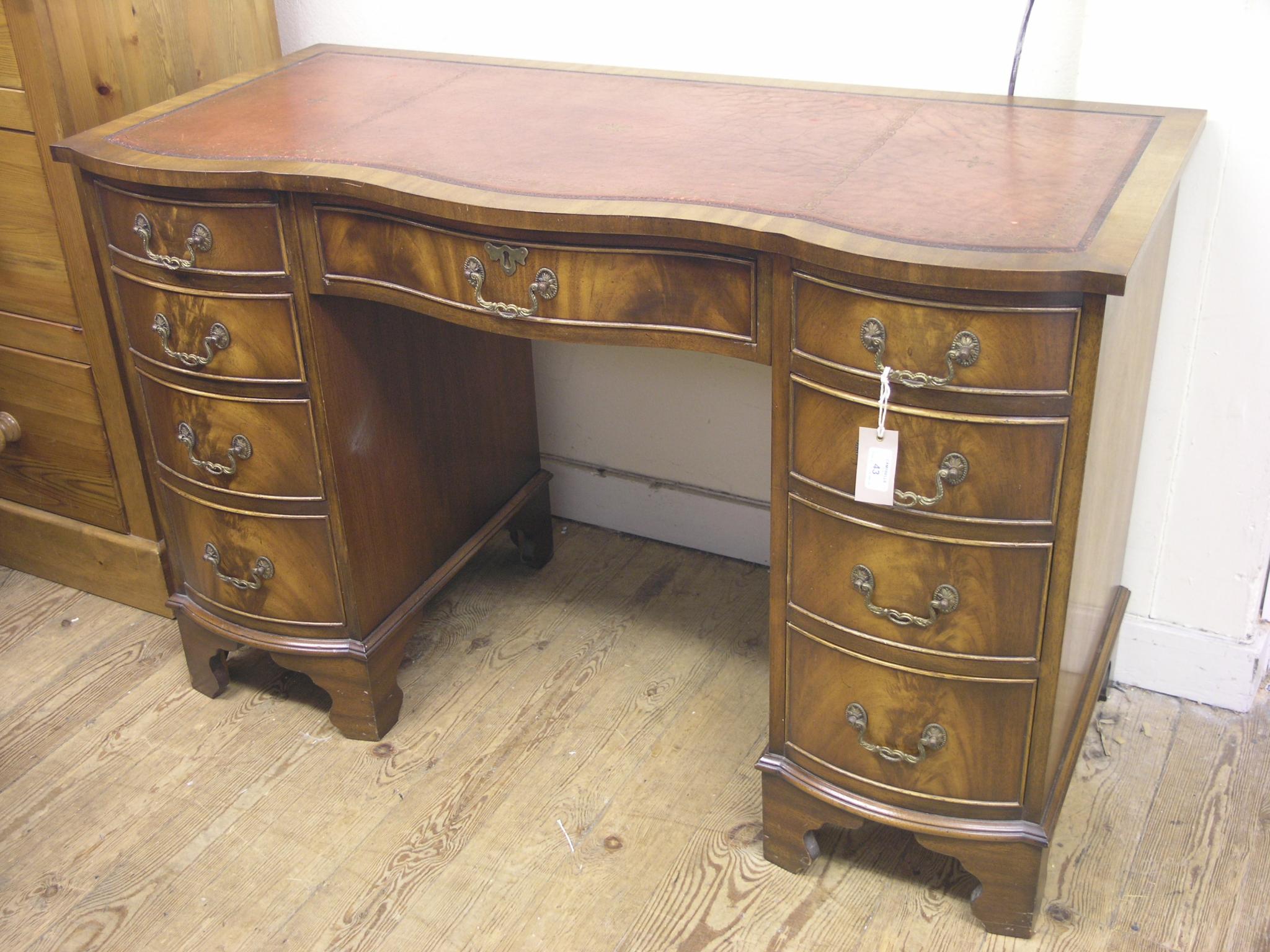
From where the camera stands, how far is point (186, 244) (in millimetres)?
1673

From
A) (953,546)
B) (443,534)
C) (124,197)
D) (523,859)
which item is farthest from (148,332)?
(953,546)

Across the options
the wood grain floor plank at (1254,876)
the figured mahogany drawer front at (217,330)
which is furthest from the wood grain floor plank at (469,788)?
the wood grain floor plank at (1254,876)

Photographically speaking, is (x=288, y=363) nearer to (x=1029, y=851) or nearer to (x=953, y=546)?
(x=953, y=546)

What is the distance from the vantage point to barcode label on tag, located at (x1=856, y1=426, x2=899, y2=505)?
1358mm

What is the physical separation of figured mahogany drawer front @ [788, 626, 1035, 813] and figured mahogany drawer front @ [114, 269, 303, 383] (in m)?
0.77

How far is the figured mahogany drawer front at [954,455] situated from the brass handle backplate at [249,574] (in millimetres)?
879

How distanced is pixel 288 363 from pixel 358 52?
0.66 metres

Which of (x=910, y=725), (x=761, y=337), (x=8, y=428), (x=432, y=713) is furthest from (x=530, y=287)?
(x=8, y=428)

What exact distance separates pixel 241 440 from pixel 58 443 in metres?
0.65

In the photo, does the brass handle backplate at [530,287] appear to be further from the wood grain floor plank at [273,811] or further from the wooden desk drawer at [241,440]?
the wood grain floor plank at [273,811]

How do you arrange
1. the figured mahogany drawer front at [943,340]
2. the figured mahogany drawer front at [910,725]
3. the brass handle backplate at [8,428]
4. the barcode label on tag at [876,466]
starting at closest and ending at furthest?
1. the figured mahogany drawer front at [943,340]
2. the barcode label on tag at [876,466]
3. the figured mahogany drawer front at [910,725]
4. the brass handle backplate at [8,428]

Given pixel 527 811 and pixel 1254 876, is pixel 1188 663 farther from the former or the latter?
pixel 527 811

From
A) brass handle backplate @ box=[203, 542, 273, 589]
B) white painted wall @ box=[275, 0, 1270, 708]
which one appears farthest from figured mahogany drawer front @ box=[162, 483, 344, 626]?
white painted wall @ box=[275, 0, 1270, 708]

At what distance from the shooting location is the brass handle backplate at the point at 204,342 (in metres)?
1.71
